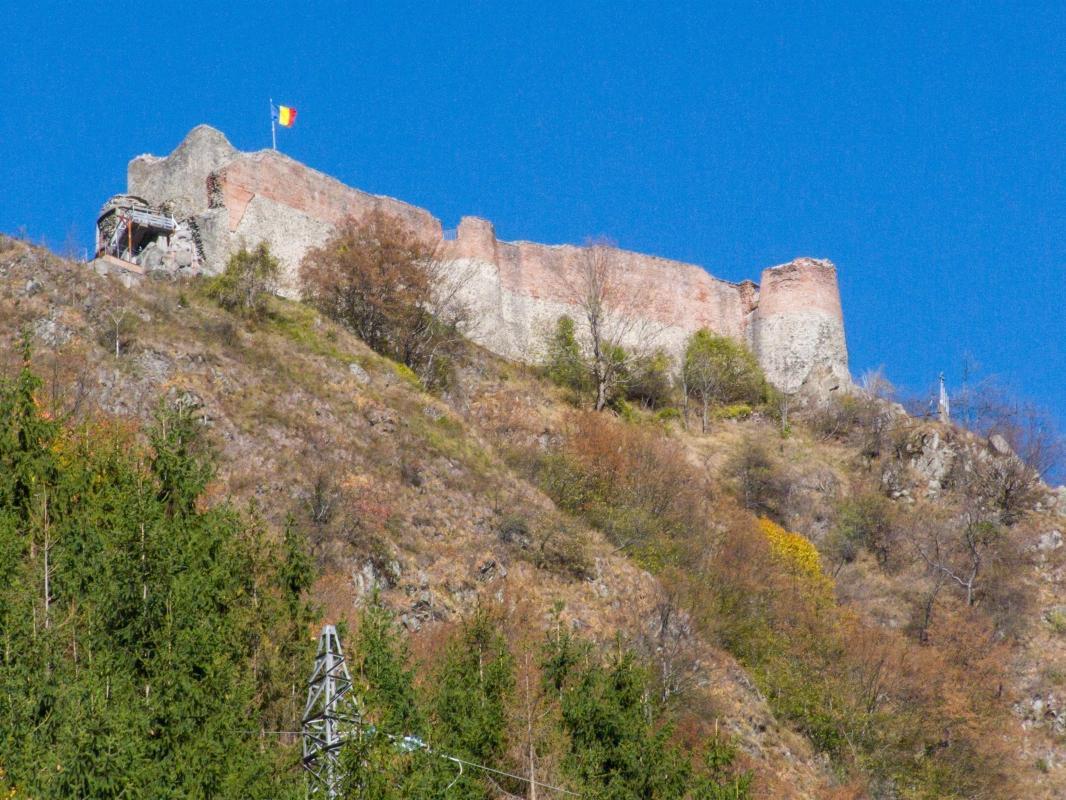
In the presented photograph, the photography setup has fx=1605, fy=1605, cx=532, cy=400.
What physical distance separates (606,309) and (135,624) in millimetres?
26108

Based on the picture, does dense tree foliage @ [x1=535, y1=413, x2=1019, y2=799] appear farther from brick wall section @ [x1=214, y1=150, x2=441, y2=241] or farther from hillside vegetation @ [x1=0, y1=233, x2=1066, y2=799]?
brick wall section @ [x1=214, y1=150, x2=441, y2=241]

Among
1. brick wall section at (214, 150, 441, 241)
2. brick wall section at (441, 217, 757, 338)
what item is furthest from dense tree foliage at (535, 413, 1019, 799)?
brick wall section at (214, 150, 441, 241)

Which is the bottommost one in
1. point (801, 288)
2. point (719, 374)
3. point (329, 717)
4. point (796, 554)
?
point (329, 717)

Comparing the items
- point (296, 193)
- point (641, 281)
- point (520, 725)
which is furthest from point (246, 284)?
point (520, 725)

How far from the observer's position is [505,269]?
44625mm

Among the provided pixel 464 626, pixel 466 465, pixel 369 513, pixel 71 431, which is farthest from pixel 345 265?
pixel 464 626

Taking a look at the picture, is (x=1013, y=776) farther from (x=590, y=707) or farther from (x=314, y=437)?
(x=314, y=437)

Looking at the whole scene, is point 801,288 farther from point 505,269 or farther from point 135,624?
point 135,624

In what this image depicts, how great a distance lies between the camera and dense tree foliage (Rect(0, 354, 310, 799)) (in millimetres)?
17672

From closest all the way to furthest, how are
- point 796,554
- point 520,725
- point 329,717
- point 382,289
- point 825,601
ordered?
point 329,717, point 520,725, point 825,601, point 796,554, point 382,289

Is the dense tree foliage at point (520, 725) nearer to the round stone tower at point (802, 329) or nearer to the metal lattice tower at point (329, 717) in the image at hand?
the metal lattice tower at point (329, 717)

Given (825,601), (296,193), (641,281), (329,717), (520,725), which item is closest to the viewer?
(329,717)

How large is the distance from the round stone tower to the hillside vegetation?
171 cm

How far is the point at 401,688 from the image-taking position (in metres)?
20.8
